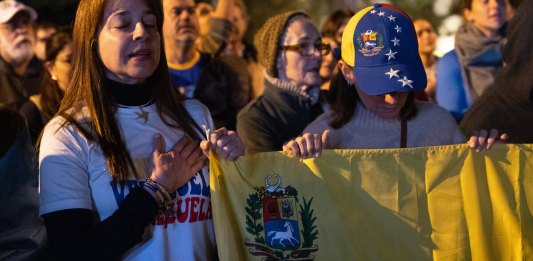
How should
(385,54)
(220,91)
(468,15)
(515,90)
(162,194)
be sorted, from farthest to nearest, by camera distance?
(468,15) → (220,91) → (515,90) → (385,54) → (162,194)

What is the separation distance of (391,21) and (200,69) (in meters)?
3.53

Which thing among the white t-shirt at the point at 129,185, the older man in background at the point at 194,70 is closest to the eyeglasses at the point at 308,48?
the older man in background at the point at 194,70

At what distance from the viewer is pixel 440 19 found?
55.7 ft

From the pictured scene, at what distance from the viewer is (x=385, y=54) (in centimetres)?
522

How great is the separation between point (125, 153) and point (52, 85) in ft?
10.9

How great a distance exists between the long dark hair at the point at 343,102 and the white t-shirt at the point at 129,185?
0.75 metres

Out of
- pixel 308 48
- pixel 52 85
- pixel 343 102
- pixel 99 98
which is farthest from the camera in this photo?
pixel 52 85

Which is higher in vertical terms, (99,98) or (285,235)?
(99,98)

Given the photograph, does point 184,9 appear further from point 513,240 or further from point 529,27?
point 513,240

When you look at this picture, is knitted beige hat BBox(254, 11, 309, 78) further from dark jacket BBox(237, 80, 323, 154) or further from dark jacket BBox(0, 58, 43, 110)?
dark jacket BBox(0, 58, 43, 110)

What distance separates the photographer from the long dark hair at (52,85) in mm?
7660

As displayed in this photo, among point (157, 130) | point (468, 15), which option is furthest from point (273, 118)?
point (468, 15)

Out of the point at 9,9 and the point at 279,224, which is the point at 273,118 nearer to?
the point at 279,224

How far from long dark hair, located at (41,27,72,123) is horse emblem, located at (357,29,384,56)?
107 inches
